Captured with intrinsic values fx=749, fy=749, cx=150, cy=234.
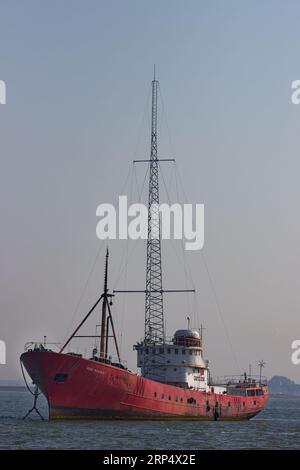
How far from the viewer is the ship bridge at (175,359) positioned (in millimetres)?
75875

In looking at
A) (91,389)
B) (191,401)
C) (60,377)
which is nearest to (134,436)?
(91,389)

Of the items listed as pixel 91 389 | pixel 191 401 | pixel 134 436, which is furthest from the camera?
pixel 191 401

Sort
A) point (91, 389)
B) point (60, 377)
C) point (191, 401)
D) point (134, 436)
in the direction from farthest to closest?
point (191, 401)
point (91, 389)
point (60, 377)
point (134, 436)

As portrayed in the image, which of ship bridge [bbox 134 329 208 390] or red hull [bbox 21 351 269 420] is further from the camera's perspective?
ship bridge [bbox 134 329 208 390]

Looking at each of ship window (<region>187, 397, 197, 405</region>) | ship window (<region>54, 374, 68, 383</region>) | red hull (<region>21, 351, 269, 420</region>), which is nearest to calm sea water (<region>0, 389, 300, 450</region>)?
red hull (<region>21, 351, 269, 420</region>)

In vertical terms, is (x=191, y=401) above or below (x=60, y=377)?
below

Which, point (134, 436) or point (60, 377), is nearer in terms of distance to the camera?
point (134, 436)

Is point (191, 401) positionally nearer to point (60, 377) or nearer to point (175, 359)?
point (175, 359)

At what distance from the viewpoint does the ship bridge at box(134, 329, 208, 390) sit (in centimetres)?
7588

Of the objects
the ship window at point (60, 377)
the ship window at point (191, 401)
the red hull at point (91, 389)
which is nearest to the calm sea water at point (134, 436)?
the red hull at point (91, 389)

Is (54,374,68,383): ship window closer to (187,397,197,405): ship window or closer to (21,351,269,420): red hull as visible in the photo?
(21,351,269,420): red hull

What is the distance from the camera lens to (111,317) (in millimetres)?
69125

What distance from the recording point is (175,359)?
75938 millimetres
